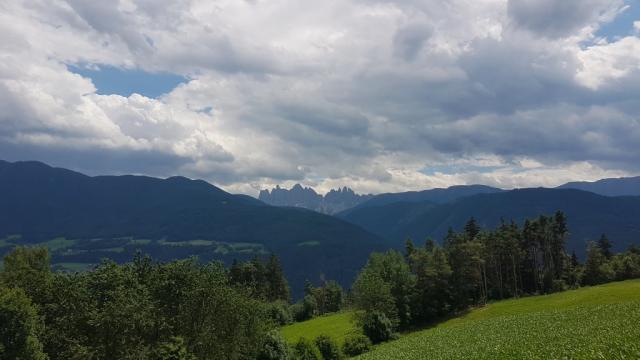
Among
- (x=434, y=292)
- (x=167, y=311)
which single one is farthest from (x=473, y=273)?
(x=167, y=311)

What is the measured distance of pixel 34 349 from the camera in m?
Answer: 50.7

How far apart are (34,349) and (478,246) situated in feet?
313

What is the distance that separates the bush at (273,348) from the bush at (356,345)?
1998cm

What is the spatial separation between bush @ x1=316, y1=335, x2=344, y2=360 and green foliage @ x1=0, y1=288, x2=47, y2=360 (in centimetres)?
3851

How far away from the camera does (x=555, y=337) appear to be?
151 ft

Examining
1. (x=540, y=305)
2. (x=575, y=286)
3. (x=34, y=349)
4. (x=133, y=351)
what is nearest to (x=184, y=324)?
(x=133, y=351)

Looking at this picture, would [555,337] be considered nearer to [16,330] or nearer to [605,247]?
[16,330]

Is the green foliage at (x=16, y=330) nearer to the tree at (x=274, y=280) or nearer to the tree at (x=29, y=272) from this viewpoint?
the tree at (x=29, y=272)

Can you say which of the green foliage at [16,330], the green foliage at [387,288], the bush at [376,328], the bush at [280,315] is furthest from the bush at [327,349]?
the bush at [280,315]

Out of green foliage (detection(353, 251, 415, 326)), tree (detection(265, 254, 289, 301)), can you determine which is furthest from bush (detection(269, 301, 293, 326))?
tree (detection(265, 254, 289, 301))

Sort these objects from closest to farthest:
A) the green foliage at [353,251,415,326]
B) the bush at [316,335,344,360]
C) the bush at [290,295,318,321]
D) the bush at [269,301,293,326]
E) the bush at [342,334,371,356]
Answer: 1. the bush at [316,335,344,360]
2. the bush at [342,334,371,356]
3. the green foliage at [353,251,415,326]
4. the bush at [269,301,293,326]
5. the bush at [290,295,318,321]

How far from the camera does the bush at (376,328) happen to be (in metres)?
87.9

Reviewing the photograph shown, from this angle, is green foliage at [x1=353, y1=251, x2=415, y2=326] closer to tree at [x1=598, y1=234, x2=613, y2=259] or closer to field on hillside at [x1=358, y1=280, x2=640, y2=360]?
field on hillside at [x1=358, y1=280, x2=640, y2=360]

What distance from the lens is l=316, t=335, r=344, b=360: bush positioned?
73688mm
